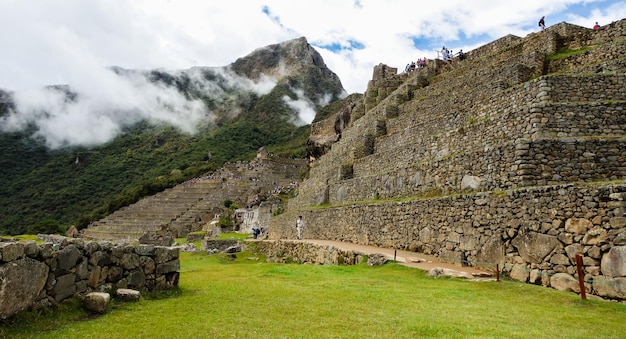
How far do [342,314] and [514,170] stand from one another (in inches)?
268

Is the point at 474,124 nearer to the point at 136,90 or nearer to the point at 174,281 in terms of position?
the point at 174,281

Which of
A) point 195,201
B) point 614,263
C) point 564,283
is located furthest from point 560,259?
point 195,201

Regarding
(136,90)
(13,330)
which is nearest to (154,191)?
(13,330)

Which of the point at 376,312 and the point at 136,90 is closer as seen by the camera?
the point at 376,312

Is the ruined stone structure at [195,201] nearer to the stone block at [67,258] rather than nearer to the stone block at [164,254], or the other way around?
the stone block at [164,254]

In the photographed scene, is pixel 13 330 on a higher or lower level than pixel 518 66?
lower

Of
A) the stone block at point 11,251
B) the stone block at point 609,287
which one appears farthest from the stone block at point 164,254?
the stone block at point 609,287

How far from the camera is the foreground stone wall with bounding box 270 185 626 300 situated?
742 cm

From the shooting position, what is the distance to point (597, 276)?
734 centimetres

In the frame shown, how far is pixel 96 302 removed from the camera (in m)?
5.91

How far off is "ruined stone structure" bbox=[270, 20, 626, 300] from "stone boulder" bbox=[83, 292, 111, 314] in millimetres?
7726

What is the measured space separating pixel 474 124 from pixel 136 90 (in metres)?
125

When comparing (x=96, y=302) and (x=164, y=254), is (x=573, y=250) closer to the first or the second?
(x=164, y=254)

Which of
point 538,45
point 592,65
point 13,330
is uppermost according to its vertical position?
point 538,45
